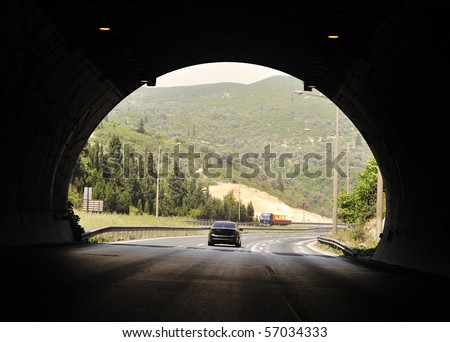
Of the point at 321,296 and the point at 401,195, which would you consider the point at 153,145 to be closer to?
the point at 401,195

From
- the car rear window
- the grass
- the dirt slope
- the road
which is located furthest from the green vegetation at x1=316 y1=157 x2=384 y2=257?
the dirt slope

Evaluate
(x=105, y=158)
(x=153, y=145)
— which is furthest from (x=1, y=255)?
(x=153, y=145)

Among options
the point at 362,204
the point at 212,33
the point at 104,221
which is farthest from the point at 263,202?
the point at 212,33

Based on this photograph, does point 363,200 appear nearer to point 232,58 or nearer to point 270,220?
point 232,58

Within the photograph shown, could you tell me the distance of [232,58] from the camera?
90.2 feet

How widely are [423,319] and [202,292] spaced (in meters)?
3.99

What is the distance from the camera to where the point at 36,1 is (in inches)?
598

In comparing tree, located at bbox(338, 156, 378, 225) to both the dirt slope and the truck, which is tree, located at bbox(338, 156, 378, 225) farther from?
the dirt slope

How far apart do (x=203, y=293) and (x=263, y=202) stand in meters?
149

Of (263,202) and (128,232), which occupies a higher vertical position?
(263,202)

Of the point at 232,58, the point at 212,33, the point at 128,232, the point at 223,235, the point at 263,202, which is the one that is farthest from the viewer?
the point at 263,202

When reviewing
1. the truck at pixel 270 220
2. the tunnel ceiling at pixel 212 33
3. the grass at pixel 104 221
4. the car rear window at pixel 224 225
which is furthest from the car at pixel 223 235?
the truck at pixel 270 220

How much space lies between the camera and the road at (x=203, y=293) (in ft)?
30.7
